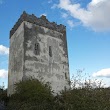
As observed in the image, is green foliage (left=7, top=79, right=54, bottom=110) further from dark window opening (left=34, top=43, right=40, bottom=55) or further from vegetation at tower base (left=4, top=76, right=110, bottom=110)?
dark window opening (left=34, top=43, right=40, bottom=55)

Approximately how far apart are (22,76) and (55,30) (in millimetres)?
8430

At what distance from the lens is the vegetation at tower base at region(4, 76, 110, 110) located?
45.9 feet

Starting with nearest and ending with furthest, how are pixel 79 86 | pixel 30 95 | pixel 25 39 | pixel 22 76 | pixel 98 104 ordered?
pixel 98 104
pixel 79 86
pixel 30 95
pixel 22 76
pixel 25 39

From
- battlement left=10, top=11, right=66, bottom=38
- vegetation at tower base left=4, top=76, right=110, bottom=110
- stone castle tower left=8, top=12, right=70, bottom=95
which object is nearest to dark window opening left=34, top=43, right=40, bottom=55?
stone castle tower left=8, top=12, right=70, bottom=95

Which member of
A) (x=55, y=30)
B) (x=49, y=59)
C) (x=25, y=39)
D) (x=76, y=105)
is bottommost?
(x=76, y=105)

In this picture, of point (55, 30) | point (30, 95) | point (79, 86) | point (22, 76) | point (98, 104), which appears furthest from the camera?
point (55, 30)

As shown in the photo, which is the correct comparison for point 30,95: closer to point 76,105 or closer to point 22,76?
point 22,76

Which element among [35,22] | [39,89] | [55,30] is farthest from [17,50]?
[39,89]

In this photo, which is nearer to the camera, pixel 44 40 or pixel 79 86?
pixel 79 86

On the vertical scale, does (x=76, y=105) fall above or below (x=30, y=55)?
below

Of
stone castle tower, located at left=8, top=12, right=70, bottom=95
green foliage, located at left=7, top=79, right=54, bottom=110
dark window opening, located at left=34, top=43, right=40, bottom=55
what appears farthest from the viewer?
dark window opening, located at left=34, top=43, right=40, bottom=55

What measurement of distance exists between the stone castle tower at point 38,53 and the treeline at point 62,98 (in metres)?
2.71

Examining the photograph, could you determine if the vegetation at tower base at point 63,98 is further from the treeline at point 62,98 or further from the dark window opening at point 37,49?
the dark window opening at point 37,49

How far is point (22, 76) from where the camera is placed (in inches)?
869
